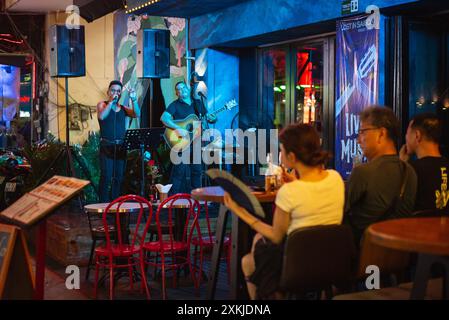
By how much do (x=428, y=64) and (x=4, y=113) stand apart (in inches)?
410

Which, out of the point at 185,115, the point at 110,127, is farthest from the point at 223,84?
the point at 110,127

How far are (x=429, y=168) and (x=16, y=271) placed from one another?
2608 millimetres

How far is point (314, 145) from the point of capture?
3.29m

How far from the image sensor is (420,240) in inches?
→ 101

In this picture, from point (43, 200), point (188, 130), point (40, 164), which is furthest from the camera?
point (188, 130)

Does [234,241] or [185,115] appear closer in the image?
[234,241]

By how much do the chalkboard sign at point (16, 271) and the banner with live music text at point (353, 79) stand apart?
401cm

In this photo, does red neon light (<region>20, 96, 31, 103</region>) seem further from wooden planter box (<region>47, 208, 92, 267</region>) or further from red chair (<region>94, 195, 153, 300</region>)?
red chair (<region>94, 195, 153, 300</region>)

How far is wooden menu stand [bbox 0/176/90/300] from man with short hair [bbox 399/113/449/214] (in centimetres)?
200

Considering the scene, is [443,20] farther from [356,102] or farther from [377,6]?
[356,102]

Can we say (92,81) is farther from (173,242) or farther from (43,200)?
(43,200)

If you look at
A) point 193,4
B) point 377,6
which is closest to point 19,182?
point 193,4

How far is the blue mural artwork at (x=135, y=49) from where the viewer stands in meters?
11.5

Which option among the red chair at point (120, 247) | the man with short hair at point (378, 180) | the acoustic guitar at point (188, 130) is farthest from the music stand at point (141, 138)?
the man with short hair at point (378, 180)
